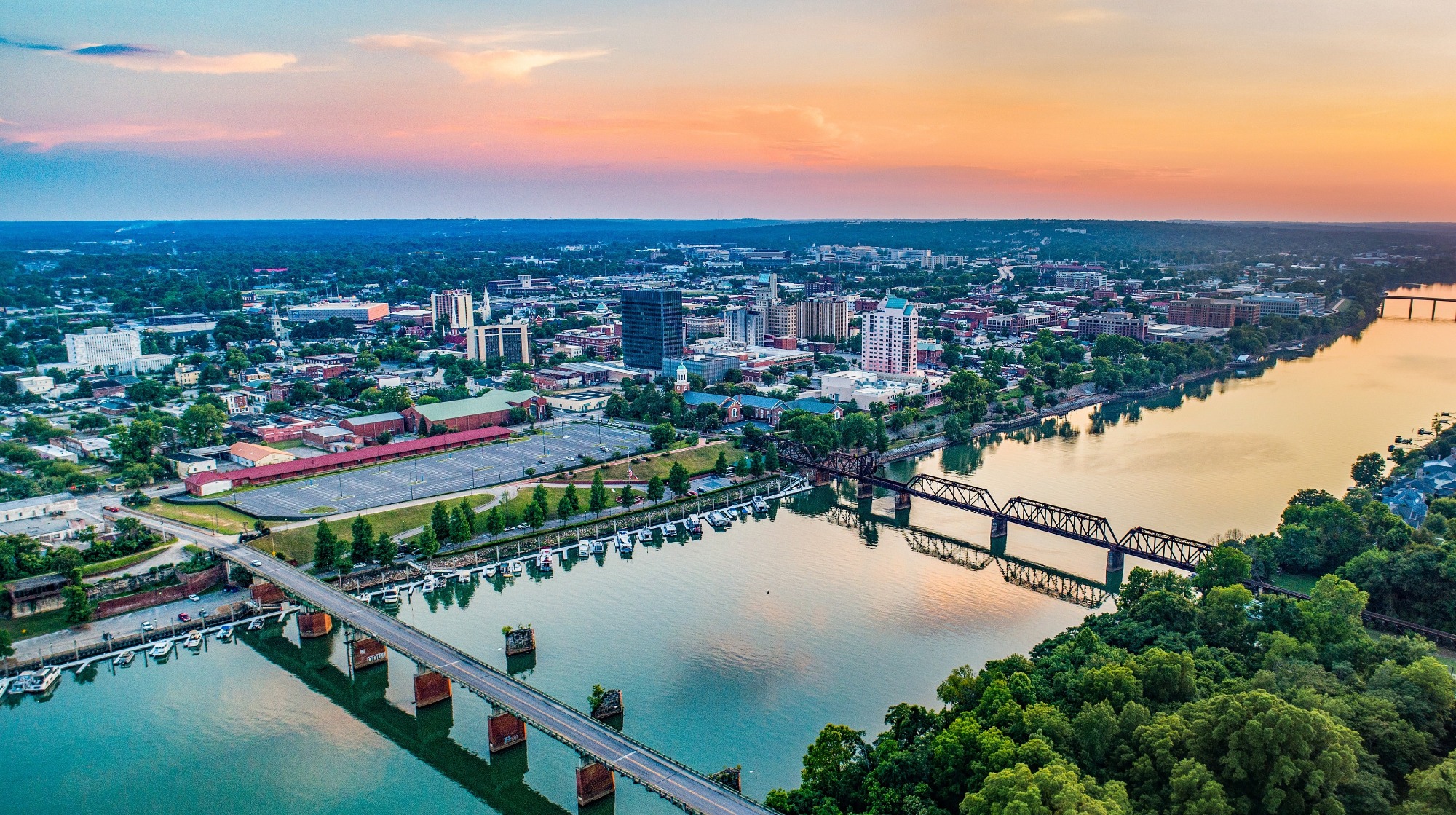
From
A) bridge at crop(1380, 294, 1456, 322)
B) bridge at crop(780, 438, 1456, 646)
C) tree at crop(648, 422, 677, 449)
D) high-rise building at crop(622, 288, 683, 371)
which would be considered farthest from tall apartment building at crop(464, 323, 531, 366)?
bridge at crop(1380, 294, 1456, 322)

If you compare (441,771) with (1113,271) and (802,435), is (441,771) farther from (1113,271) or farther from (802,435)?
(1113,271)

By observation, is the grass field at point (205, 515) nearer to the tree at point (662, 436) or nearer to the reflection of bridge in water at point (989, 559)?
the tree at point (662, 436)

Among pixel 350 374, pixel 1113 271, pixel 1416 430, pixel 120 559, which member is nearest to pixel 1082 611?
pixel 120 559

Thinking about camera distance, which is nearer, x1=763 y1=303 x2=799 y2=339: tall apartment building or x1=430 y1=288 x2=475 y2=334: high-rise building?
x1=763 y1=303 x2=799 y2=339: tall apartment building

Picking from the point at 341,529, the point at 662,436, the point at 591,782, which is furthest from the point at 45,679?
the point at 662,436

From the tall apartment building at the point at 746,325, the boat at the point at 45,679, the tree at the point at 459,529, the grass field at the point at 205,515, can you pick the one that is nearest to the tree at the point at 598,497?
the tree at the point at 459,529

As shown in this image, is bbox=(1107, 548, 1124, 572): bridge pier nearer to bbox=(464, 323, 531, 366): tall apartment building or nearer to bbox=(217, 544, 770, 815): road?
bbox=(217, 544, 770, 815): road

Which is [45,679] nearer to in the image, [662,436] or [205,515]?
[205,515]
